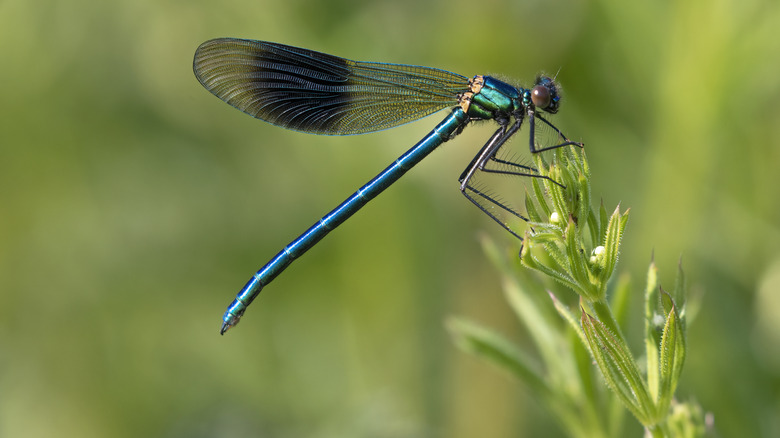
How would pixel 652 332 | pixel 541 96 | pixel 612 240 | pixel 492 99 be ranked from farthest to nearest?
pixel 492 99 → pixel 541 96 → pixel 652 332 → pixel 612 240

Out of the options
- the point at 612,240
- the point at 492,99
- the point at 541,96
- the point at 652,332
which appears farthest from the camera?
the point at 492,99

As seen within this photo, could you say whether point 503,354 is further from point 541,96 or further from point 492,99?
point 492,99

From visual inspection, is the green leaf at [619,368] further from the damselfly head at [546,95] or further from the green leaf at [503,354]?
the damselfly head at [546,95]

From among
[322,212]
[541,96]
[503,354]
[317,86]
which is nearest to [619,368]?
[503,354]

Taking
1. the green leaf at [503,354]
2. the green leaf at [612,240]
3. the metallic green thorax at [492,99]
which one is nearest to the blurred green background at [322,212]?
the metallic green thorax at [492,99]

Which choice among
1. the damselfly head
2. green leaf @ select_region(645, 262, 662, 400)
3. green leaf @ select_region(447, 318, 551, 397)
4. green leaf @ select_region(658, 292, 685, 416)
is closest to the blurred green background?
the damselfly head

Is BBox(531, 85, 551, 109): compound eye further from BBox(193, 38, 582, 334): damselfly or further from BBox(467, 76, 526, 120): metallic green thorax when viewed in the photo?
BBox(467, 76, 526, 120): metallic green thorax

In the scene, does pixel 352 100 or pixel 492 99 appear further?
pixel 352 100

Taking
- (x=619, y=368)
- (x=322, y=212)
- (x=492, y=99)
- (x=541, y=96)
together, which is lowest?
(x=619, y=368)
